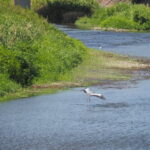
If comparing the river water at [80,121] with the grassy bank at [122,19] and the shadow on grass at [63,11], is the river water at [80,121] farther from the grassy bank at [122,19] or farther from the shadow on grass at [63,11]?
the shadow on grass at [63,11]

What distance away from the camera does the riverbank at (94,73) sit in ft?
94.0

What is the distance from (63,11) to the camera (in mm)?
84938

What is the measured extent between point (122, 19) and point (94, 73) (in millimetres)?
37919

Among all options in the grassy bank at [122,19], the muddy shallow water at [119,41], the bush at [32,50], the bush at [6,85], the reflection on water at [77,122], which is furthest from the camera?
the grassy bank at [122,19]

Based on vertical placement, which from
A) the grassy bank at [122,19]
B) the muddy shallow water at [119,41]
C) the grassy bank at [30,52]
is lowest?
the grassy bank at [122,19]

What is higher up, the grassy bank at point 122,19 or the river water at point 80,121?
the river water at point 80,121

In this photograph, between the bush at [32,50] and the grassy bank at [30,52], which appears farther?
the bush at [32,50]

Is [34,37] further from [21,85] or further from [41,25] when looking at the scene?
[21,85]

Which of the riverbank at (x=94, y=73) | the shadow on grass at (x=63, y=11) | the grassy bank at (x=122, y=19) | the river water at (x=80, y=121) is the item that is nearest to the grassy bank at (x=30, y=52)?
the riverbank at (x=94, y=73)

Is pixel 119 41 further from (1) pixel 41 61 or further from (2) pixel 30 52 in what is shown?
(2) pixel 30 52

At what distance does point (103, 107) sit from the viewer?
25172 millimetres

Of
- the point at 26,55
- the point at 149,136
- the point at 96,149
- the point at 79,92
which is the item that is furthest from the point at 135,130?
the point at 26,55

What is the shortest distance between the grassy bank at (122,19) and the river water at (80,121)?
129ft

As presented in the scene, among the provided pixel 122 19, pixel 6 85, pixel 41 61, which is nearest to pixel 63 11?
pixel 122 19
